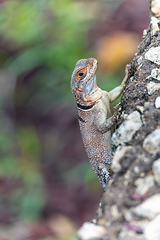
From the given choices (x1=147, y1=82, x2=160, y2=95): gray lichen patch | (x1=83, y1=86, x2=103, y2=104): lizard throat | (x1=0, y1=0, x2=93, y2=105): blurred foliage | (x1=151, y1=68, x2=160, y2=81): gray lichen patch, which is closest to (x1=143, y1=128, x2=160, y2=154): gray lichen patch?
(x1=147, y1=82, x2=160, y2=95): gray lichen patch

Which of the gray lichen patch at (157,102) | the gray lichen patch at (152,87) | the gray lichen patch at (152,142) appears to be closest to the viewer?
the gray lichen patch at (152,142)

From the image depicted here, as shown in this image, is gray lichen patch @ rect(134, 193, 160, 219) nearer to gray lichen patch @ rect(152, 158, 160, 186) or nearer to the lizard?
gray lichen patch @ rect(152, 158, 160, 186)

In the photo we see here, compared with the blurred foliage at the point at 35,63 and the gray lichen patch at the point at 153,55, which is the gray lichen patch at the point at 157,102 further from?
the blurred foliage at the point at 35,63

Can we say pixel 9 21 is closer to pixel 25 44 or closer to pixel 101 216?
pixel 25 44

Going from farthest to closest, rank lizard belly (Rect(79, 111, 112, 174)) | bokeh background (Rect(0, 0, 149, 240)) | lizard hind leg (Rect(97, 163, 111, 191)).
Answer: bokeh background (Rect(0, 0, 149, 240)) → lizard belly (Rect(79, 111, 112, 174)) → lizard hind leg (Rect(97, 163, 111, 191))

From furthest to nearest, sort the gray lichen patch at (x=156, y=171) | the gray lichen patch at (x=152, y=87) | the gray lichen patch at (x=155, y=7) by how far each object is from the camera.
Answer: the gray lichen patch at (x=155, y=7) → the gray lichen patch at (x=152, y=87) → the gray lichen patch at (x=156, y=171)

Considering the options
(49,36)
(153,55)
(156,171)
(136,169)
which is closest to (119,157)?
(136,169)

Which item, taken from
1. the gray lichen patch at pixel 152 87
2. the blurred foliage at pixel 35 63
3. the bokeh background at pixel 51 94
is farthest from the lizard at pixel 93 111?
the blurred foliage at pixel 35 63

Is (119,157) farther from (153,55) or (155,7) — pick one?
(155,7)
